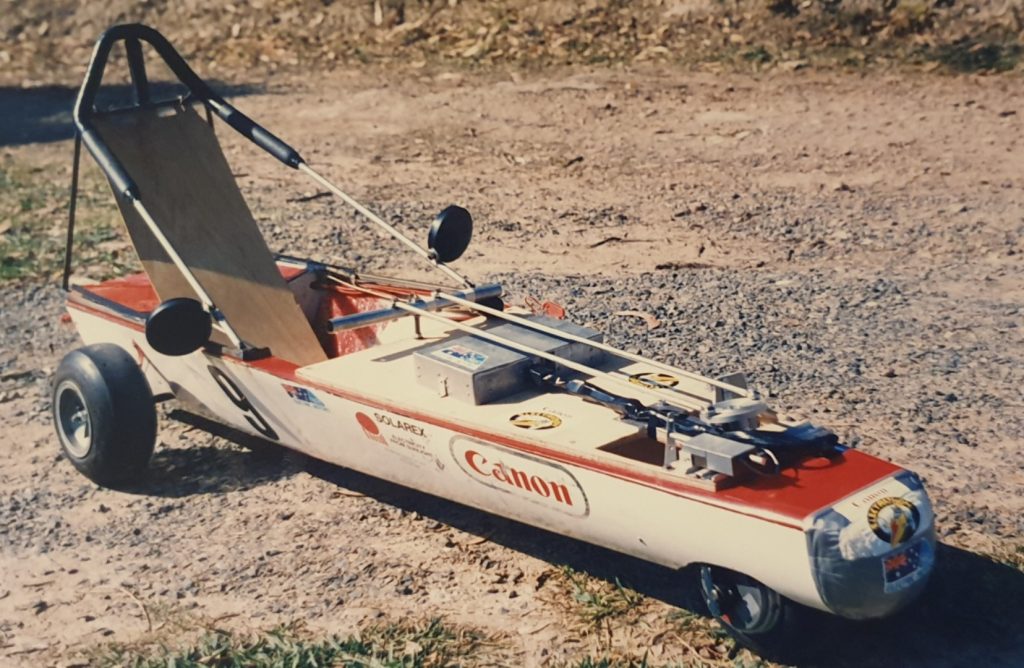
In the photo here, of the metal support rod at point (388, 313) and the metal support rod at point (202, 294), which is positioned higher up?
the metal support rod at point (202, 294)

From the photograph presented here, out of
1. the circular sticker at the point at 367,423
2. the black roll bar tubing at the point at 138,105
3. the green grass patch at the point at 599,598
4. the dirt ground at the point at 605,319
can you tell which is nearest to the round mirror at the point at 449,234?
the black roll bar tubing at the point at 138,105

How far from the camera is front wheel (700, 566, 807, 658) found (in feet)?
16.9

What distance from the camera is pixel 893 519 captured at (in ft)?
16.4

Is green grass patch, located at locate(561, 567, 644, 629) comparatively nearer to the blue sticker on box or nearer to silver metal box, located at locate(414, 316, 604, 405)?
silver metal box, located at locate(414, 316, 604, 405)

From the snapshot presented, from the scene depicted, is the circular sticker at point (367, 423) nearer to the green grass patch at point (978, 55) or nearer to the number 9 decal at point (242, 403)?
the number 9 decal at point (242, 403)

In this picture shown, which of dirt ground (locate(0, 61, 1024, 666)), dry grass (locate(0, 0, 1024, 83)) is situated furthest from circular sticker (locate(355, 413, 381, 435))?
dry grass (locate(0, 0, 1024, 83))

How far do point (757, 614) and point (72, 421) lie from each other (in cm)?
405

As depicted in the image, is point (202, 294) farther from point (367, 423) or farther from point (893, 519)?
point (893, 519)

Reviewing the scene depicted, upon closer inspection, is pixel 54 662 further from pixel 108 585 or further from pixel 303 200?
pixel 303 200

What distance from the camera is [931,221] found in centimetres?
1049

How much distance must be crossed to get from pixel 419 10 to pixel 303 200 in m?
5.75

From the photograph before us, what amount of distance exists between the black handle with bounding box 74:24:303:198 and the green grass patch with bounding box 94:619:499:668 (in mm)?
2535

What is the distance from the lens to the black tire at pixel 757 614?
5164 mm

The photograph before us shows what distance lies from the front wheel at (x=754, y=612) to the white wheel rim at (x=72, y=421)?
3615mm
